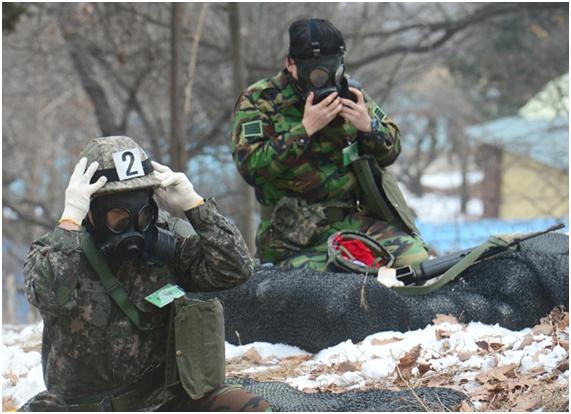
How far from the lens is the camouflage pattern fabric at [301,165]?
6691mm

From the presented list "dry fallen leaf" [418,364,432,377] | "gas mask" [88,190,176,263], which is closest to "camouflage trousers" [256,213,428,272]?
"dry fallen leaf" [418,364,432,377]

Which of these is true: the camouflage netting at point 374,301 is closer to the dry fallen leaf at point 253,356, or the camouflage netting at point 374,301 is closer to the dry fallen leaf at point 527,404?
the dry fallen leaf at point 253,356

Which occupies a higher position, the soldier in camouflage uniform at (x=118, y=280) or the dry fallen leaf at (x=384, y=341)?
the soldier in camouflage uniform at (x=118, y=280)

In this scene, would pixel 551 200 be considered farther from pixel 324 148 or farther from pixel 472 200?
pixel 324 148

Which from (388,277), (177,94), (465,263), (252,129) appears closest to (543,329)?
(465,263)

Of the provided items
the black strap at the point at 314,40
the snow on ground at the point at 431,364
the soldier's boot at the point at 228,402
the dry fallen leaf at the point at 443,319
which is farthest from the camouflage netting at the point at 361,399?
the black strap at the point at 314,40

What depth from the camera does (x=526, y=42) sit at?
2497cm

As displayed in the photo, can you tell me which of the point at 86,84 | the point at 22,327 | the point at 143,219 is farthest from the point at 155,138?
the point at 143,219

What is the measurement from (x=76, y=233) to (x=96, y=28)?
11.7 meters

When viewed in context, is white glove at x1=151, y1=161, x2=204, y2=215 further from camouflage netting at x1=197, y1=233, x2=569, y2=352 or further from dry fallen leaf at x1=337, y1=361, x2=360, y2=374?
camouflage netting at x1=197, y1=233, x2=569, y2=352

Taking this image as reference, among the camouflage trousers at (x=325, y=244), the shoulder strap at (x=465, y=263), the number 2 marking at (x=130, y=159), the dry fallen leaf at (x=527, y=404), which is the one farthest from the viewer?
the camouflage trousers at (x=325, y=244)

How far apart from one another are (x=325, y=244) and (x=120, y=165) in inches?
113

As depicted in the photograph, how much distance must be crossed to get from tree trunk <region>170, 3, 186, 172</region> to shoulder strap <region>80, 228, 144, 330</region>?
727 cm

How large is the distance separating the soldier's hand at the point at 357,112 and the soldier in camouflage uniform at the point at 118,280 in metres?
2.32
